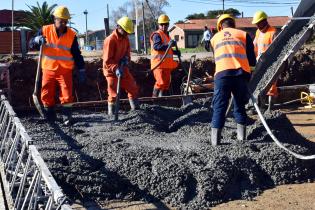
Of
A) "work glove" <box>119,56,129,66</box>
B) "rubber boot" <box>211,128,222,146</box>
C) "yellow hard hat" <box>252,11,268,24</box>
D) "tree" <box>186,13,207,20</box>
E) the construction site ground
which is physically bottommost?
the construction site ground

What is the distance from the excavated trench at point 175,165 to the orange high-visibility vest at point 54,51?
1222 mm

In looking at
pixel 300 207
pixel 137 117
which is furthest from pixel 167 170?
pixel 137 117

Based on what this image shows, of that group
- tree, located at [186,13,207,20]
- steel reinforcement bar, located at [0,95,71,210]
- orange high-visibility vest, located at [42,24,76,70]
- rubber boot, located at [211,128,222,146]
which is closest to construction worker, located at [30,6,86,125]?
orange high-visibility vest, located at [42,24,76,70]

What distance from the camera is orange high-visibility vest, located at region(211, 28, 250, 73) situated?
599cm

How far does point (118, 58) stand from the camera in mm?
8148

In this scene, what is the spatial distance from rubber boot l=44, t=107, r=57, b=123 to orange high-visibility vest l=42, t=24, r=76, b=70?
67cm

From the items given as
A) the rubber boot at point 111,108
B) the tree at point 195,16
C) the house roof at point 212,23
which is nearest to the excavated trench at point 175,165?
the rubber boot at point 111,108

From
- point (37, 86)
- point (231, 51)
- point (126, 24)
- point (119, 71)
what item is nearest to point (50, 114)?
point (37, 86)

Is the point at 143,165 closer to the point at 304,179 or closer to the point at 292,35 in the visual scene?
the point at 304,179

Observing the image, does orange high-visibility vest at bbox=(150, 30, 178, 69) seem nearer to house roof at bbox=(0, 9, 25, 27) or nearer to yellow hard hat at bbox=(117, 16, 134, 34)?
yellow hard hat at bbox=(117, 16, 134, 34)

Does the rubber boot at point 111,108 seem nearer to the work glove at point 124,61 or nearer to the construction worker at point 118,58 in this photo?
the construction worker at point 118,58

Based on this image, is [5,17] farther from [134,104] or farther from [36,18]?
[134,104]

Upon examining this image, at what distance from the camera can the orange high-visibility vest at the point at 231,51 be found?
5993 mm

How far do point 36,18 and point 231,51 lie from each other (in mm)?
22551
